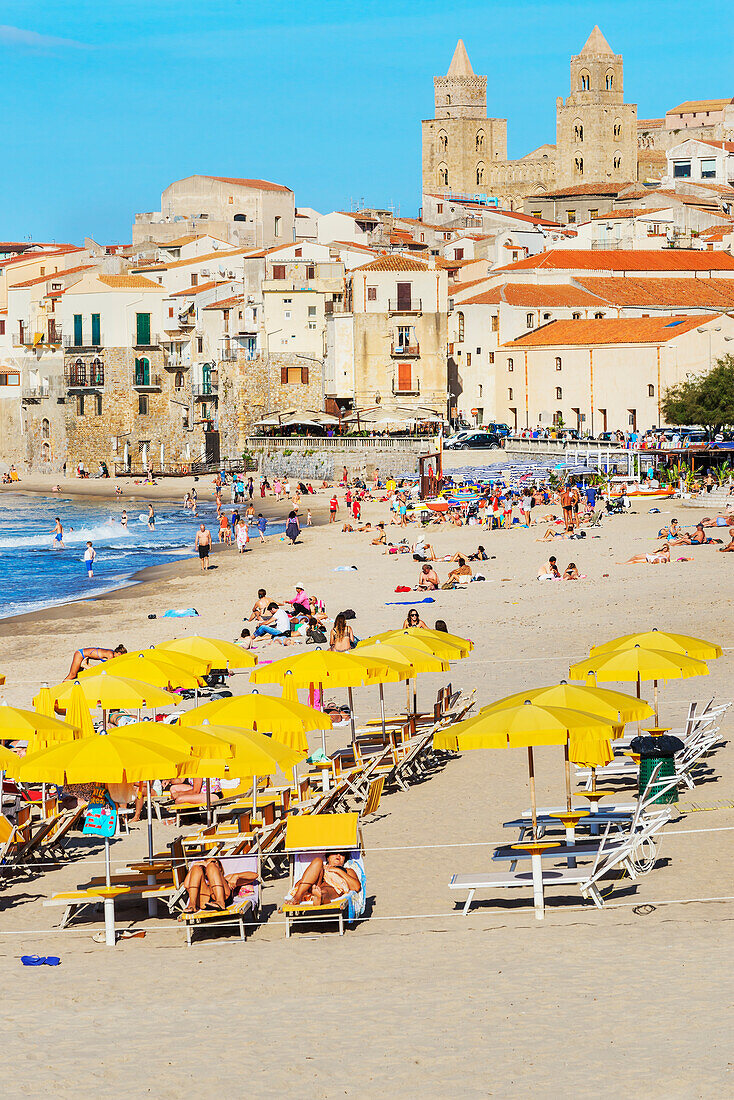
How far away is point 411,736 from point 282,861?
129 inches

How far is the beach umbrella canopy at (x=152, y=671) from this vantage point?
14.1m

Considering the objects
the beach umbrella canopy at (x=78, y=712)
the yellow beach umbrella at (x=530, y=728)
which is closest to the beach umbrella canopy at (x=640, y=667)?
the yellow beach umbrella at (x=530, y=728)

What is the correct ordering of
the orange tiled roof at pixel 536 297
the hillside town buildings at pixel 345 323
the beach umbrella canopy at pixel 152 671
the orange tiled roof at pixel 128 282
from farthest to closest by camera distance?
the orange tiled roof at pixel 128 282
the orange tiled roof at pixel 536 297
the hillside town buildings at pixel 345 323
the beach umbrella canopy at pixel 152 671

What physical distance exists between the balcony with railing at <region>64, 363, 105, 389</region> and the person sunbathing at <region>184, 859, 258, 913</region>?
2425 inches

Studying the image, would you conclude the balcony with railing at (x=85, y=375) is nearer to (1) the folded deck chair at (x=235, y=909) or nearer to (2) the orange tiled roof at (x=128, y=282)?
(2) the orange tiled roof at (x=128, y=282)

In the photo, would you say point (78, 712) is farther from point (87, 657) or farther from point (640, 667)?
point (87, 657)

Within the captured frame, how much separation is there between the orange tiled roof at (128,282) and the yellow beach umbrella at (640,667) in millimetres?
59783

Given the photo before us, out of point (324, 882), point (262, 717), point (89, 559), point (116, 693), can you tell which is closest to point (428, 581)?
point (89, 559)

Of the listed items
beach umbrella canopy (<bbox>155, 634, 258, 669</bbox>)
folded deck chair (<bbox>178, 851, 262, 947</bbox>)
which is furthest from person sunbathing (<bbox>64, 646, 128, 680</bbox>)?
folded deck chair (<bbox>178, 851, 262, 947</bbox>)

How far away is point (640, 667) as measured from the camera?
12.0 metres

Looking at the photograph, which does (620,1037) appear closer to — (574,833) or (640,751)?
(574,833)

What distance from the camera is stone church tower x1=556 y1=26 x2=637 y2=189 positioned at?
118 meters

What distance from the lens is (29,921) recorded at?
32.9 ft

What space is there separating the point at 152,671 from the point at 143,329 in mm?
56552
